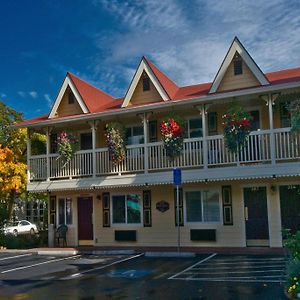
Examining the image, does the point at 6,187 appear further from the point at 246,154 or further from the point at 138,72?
the point at 246,154

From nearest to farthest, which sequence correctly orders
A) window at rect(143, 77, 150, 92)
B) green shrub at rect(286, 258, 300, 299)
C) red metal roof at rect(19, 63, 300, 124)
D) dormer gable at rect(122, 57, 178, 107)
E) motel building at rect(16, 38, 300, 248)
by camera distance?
green shrub at rect(286, 258, 300, 299) → motel building at rect(16, 38, 300, 248) → red metal roof at rect(19, 63, 300, 124) → dormer gable at rect(122, 57, 178, 107) → window at rect(143, 77, 150, 92)

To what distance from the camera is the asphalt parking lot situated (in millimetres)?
10148

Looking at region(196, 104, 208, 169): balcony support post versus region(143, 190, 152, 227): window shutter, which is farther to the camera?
region(143, 190, 152, 227): window shutter

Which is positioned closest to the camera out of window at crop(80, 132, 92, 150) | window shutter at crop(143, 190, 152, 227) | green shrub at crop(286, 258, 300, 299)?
green shrub at crop(286, 258, 300, 299)

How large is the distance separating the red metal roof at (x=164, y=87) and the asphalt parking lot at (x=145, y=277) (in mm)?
7347

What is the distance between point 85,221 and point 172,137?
262 inches

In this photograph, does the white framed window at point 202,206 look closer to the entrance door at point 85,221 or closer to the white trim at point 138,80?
the white trim at point 138,80

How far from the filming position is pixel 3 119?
30516 mm

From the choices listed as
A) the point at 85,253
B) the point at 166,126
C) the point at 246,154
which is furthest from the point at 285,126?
the point at 85,253

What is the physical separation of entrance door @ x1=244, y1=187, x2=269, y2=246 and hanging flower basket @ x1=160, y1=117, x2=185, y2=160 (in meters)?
3.48

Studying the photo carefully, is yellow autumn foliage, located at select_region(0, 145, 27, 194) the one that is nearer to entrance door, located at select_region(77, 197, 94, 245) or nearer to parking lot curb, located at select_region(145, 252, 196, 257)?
entrance door, located at select_region(77, 197, 94, 245)

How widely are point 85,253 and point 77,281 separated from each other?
698cm

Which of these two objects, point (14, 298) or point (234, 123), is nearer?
point (14, 298)

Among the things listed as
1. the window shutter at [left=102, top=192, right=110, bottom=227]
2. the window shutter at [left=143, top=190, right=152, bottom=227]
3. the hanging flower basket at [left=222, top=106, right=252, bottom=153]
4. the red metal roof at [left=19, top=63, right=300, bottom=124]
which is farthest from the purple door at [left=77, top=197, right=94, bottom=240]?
the hanging flower basket at [left=222, top=106, right=252, bottom=153]
